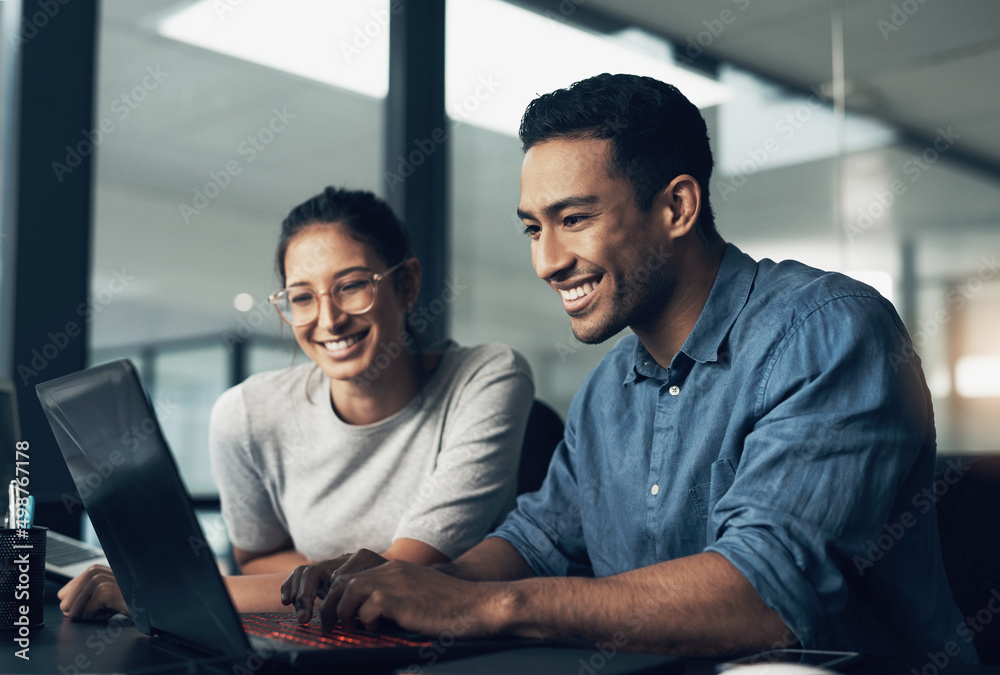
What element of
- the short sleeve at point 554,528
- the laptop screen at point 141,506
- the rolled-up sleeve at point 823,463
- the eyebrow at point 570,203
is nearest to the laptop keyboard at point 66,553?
the laptop screen at point 141,506

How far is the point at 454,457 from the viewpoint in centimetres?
162

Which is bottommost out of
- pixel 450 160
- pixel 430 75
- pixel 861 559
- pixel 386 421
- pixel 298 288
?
pixel 861 559

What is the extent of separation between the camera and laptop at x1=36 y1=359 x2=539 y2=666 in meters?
0.70

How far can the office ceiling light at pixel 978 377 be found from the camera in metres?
2.54

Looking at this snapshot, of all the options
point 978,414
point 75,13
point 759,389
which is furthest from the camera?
point 978,414

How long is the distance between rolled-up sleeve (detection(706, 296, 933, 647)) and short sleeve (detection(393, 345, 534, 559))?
0.66m

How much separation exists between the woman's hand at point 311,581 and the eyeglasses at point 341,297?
750 millimetres

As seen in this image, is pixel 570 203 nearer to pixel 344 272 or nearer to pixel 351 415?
pixel 344 272

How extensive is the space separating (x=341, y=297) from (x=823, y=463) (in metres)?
1.05

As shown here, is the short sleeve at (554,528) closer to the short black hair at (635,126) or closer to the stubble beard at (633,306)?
the stubble beard at (633,306)

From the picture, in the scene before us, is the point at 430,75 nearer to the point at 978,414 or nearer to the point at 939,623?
the point at 978,414

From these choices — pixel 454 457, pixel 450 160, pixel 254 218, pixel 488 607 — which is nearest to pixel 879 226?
pixel 450 160

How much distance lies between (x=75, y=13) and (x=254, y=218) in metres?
0.78

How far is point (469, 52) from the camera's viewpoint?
10.9 ft
